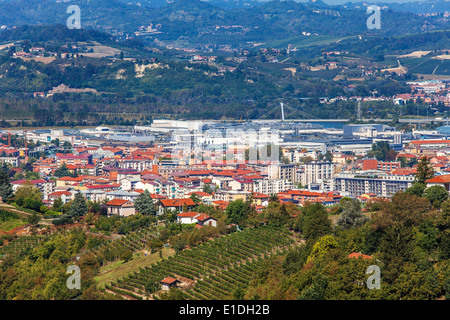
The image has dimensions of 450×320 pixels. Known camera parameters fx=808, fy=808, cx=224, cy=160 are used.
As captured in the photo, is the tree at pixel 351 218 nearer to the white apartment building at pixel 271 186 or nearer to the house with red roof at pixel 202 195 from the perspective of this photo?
the house with red roof at pixel 202 195

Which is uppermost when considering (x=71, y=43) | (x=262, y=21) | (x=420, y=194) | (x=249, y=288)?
(x=262, y=21)

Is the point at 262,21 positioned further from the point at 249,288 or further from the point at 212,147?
the point at 249,288

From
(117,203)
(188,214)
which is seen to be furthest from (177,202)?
(188,214)

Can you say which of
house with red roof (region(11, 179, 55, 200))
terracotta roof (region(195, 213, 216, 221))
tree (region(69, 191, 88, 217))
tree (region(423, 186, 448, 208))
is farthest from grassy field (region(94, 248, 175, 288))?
house with red roof (region(11, 179, 55, 200))

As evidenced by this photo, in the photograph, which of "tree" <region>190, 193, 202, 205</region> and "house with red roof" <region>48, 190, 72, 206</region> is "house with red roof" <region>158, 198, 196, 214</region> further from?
"house with red roof" <region>48, 190, 72, 206</region>

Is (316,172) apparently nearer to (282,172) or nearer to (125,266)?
(282,172)
